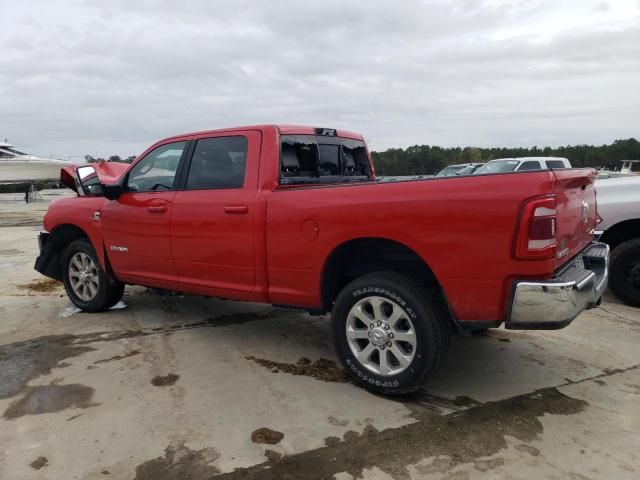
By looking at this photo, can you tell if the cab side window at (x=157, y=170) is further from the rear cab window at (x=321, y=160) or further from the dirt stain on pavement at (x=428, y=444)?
the dirt stain on pavement at (x=428, y=444)

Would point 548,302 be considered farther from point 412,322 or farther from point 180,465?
point 180,465

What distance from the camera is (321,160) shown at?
15.1ft

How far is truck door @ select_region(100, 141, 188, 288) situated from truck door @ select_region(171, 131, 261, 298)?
0.15 meters

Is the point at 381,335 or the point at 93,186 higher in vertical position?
the point at 93,186

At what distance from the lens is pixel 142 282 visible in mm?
4984

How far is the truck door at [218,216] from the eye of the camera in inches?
159

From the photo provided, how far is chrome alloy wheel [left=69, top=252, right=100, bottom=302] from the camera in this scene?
18.1 feet

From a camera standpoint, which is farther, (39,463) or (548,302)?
(548,302)

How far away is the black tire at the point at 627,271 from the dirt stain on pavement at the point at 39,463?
5.50 metres

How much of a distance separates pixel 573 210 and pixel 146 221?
3504 millimetres

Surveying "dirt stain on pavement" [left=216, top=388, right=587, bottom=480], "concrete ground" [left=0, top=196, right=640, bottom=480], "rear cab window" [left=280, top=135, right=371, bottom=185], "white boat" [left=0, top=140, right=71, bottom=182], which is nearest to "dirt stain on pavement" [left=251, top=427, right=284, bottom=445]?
"concrete ground" [left=0, top=196, right=640, bottom=480]

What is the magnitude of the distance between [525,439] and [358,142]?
318 cm

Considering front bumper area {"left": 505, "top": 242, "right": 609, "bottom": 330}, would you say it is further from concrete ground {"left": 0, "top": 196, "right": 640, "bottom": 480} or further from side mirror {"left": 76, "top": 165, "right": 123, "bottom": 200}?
side mirror {"left": 76, "top": 165, "right": 123, "bottom": 200}

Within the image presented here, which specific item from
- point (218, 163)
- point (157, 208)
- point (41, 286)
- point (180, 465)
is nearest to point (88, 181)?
point (157, 208)
